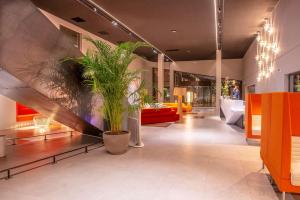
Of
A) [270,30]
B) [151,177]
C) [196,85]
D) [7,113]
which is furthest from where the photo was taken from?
[196,85]

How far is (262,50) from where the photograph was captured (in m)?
9.04

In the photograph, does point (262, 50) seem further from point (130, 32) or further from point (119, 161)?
point (119, 161)

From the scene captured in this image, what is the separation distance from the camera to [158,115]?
392 inches

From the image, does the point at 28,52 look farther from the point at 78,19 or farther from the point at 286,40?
the point at 286,40

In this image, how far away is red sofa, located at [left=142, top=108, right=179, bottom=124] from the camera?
378 inches

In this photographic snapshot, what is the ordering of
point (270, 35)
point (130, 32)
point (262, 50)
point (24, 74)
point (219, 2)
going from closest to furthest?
point (24, 74) < point (219, 2) < point (270, 35) < point (262, 50) < point (130, 32)

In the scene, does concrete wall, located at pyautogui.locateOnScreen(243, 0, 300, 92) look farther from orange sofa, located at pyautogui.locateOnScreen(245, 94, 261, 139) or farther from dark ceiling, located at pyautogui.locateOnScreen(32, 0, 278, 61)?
orange sofa, located at pyautogui.locateOnScreen(245, 94, 261, 139)

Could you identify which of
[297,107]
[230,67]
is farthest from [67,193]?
[230,67]

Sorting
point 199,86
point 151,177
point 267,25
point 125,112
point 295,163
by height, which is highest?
point 267,25

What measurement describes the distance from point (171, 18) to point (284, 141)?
648 cm

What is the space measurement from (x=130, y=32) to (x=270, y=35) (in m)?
5.28

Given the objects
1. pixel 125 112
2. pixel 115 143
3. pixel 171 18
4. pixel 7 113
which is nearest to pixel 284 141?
pixel 115 143

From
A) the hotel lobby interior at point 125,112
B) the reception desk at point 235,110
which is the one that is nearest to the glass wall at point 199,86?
the hotel lobby interior at point 125,112

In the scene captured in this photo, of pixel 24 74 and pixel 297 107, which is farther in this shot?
pixel 24 74
